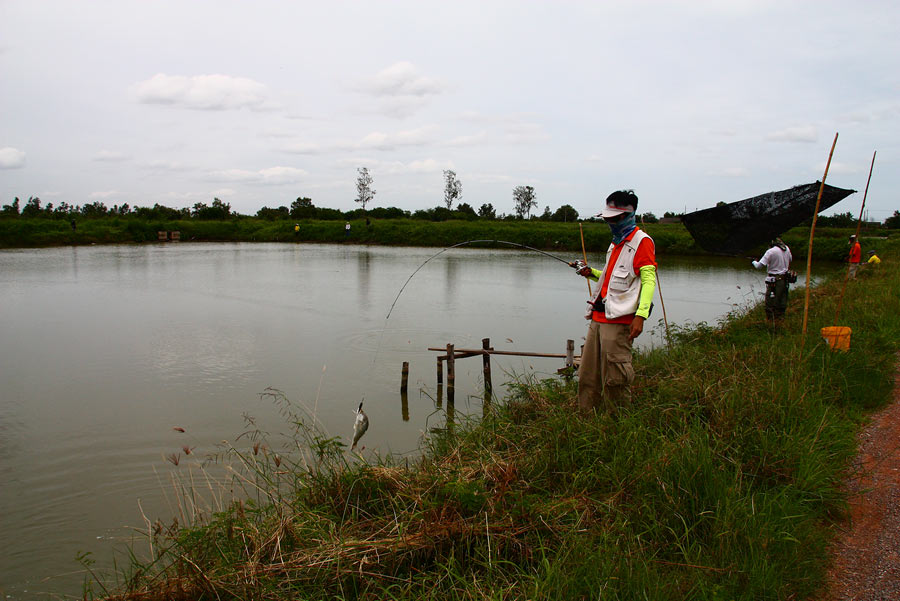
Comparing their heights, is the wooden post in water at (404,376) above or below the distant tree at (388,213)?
below

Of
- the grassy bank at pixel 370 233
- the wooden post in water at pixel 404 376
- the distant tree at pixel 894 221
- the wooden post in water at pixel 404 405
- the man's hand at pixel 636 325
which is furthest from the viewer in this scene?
the distant tree at pixel 894 221

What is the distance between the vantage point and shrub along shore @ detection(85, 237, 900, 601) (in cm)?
261

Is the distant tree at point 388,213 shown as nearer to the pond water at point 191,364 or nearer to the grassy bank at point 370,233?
the grassy bank at point 370,233

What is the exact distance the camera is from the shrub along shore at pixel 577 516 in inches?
103

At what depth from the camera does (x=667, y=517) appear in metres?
3.00

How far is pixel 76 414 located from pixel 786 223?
8.12 m

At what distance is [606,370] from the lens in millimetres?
4129

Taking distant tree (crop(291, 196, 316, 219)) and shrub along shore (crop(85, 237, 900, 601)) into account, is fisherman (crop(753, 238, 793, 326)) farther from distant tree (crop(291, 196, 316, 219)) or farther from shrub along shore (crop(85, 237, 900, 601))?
distant tree (crop(291, 196, 316, 219))

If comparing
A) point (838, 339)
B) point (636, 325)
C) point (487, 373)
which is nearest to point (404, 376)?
point (487, 373)

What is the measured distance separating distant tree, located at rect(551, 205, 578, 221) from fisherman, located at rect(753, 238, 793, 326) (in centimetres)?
4082

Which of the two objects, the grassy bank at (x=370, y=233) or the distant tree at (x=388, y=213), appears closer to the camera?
the grassy bank at (x=370, y=233)

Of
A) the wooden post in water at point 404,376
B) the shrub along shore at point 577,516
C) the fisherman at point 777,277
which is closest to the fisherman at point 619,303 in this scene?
the shrub along shore at point 577,516

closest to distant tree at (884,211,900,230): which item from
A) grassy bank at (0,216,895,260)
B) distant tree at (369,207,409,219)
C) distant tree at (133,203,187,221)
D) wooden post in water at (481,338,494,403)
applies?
grassy bank at (0,216,895,260)

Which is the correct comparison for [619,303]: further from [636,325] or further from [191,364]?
[191,364]
